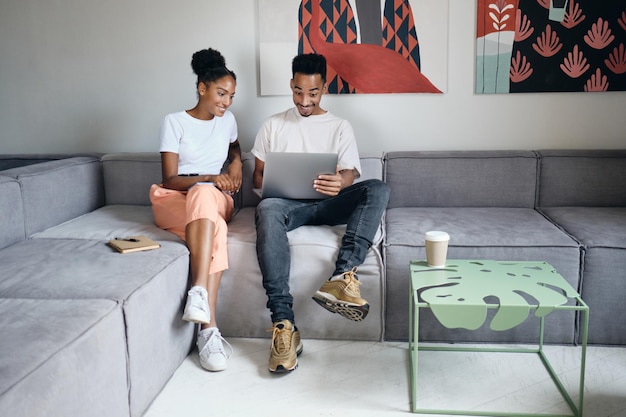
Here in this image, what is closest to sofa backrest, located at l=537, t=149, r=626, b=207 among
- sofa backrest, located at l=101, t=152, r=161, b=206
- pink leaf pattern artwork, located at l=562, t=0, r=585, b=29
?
pink leaf pattern artwork, located at l=562, t=0, r=585, b=29

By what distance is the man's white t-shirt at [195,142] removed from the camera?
238cm

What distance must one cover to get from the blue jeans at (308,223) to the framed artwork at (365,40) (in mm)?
791

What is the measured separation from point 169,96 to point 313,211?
119cm

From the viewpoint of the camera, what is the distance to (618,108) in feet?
9.24

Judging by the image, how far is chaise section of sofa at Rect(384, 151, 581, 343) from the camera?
81.9 inches

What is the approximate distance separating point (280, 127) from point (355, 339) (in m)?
1.00

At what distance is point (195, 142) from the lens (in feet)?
7.99

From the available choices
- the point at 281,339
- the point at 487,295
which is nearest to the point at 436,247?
the point at 487,295

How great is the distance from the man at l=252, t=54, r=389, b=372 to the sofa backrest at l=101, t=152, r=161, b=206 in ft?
1.76

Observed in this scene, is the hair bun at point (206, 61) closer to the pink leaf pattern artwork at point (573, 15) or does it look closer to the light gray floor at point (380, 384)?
the light gray floor at point (380, 384)

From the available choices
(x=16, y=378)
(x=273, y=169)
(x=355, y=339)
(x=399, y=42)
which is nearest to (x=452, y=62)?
(x=399, y=42)

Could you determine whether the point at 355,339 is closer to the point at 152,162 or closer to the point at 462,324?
the point at 462,324

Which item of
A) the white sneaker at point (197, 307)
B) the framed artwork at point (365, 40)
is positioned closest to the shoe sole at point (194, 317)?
the white sneaker at point (197, 307)

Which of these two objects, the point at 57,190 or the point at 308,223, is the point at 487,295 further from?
the point at 57,190
